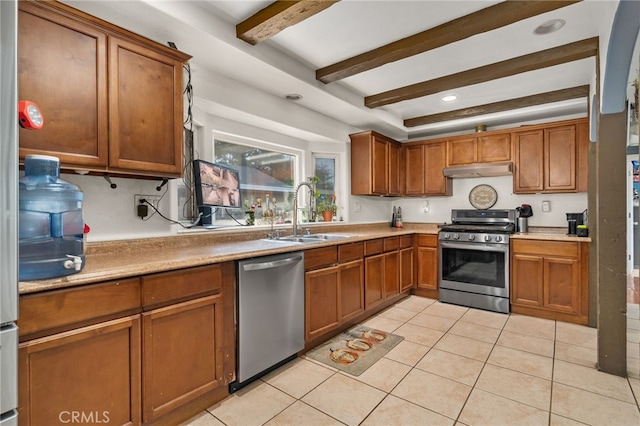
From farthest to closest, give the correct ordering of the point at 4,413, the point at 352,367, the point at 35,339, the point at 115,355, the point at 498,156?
the point at 498,156 → the point at 352,367 → the point at 115,355 → the point at 35,339 → the point at 4,413

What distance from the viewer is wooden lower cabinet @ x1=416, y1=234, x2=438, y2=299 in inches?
157

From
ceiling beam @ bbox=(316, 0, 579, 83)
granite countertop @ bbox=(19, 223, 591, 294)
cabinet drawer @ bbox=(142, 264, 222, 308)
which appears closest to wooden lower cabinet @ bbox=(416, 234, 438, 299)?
granite countertop @ bbox=(19, 223, 591, 294)

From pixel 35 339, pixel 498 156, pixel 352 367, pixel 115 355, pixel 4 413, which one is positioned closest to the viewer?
pixel 4 413

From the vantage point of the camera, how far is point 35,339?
121cm

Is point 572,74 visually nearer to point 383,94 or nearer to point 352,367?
point 383,94

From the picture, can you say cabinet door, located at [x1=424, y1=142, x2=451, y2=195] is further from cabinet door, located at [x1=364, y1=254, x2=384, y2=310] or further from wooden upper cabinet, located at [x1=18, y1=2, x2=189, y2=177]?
wooden upper cabinet, located at [x1=18, y1=2, x2=189, y2=177]

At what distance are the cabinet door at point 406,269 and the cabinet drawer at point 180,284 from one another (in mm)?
2568

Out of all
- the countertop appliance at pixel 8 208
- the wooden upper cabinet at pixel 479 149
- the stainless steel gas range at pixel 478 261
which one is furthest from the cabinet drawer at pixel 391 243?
the countertop appliance at pixel 8 208

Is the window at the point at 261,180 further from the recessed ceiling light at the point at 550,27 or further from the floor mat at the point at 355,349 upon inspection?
the recessed ceiling light at the point at 550,27

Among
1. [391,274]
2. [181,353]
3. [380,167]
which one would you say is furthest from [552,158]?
[181,353]

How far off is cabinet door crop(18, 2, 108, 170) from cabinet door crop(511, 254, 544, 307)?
12.7ft

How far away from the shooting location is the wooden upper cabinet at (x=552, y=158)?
348cm

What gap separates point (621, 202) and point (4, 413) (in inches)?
130

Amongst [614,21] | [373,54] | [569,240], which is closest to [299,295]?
[373,54]
